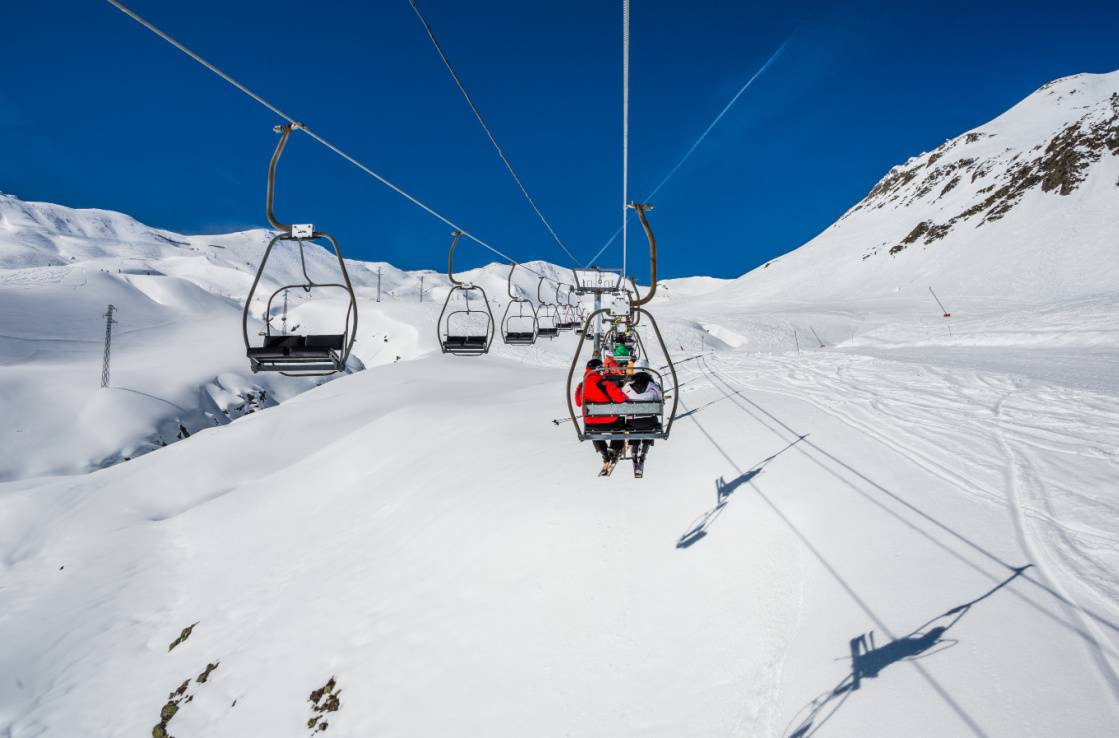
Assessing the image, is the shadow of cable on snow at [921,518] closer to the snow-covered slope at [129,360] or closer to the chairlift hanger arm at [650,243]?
the chairlift hanger arm at [650,243]

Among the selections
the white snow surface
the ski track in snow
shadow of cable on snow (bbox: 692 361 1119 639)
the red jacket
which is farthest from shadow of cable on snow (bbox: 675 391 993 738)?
the red jacket

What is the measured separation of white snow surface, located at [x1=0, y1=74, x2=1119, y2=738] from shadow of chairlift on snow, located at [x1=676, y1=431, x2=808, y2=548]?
0.07 metres

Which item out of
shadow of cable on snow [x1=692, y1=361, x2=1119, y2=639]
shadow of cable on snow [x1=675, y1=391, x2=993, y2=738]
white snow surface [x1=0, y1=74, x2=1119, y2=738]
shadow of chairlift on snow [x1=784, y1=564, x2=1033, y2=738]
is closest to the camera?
shadow of cable on snow [x1=675, y1=391, x2=993, y2=738]

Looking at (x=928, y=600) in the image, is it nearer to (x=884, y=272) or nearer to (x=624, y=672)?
(x=624, y=672)

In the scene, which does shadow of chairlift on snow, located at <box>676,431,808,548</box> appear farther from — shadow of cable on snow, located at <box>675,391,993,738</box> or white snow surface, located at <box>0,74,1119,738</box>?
shadow of cable on snow, located at <box>675,391,993,738</box>

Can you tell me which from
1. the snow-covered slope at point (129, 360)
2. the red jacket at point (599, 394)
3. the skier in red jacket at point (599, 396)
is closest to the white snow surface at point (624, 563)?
the skier in red jacket at point (599, 396)

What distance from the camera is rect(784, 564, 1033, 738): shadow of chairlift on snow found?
6.39 m

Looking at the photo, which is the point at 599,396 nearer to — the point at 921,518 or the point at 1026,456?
the point at 921,518

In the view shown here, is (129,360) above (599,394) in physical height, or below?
below

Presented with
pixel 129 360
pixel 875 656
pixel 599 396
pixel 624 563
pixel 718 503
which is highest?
pixel 599 396

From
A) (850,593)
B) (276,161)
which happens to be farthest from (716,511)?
(276,161)

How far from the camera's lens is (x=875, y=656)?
264 inches

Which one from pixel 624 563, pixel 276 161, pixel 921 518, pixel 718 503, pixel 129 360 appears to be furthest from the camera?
pixel 129 360

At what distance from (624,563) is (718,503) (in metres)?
2.42
